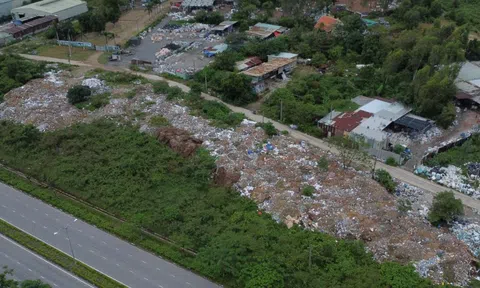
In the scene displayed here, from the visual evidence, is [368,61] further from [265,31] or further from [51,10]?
[51,10]

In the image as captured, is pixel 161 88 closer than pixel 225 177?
No

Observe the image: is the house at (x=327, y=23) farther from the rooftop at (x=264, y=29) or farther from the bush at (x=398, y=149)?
the bush at (x=398, y=149)

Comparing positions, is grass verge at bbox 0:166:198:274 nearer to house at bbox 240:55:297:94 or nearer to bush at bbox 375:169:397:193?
bush at bbox 375:169:397:193

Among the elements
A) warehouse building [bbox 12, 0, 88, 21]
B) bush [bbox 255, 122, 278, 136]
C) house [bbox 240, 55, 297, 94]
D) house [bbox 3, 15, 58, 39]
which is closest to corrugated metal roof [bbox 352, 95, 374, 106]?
house [bbox 240, 55, 297, 94]

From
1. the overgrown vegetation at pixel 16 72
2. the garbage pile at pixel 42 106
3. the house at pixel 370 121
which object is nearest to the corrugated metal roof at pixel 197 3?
the overgrown vegetation at pixel 16 72

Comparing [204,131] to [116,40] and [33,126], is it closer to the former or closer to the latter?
[33,126]

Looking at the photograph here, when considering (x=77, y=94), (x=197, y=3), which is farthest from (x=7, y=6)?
(x=77, y=94)
